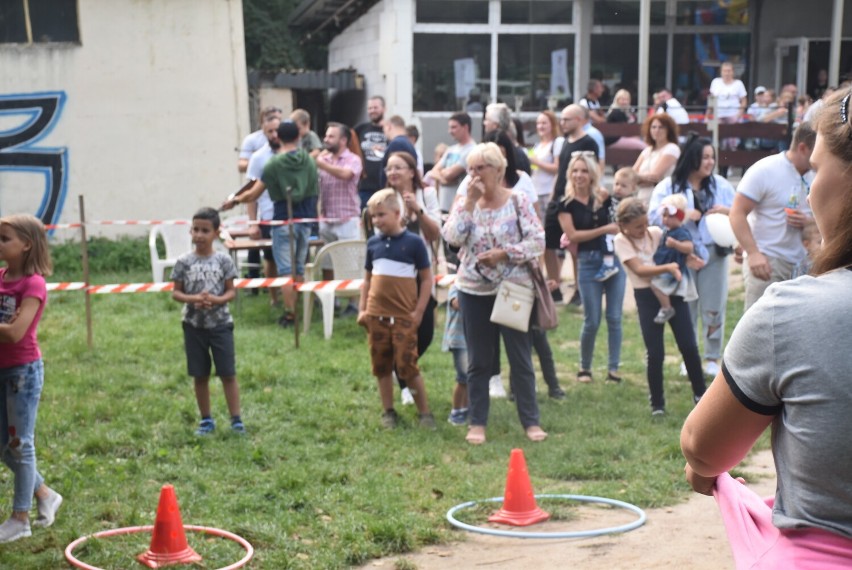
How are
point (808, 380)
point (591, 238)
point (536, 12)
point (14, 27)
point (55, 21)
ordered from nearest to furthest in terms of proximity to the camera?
1. point (808, 380)
2. point (591, 238)
3. point (14, 27)
4. point (55, 21)
5. point (536, 12)

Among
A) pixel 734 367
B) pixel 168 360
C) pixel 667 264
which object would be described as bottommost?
pixel 168 360

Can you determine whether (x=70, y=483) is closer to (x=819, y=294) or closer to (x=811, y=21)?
(x=819, y=294)

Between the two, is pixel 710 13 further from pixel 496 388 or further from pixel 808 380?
pixel 808 380

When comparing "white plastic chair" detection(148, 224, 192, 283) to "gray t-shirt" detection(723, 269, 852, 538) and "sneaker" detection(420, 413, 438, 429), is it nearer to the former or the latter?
"sneaker" detection(420, 413, 438, 429)

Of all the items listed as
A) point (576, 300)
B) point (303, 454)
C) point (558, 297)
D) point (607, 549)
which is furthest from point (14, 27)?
point (607, 549)

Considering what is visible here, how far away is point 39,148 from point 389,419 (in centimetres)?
1103

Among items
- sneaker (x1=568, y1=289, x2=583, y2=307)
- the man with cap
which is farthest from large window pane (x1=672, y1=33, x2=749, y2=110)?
the man with cap

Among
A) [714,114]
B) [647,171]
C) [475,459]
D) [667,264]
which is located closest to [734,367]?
[475,459]

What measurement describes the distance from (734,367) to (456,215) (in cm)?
565

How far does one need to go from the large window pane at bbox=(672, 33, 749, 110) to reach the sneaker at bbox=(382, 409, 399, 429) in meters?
19.3

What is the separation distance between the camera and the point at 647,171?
1066cm

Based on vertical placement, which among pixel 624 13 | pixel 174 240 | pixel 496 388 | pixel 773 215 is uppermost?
pixel 624 13

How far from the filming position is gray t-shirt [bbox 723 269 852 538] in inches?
85.4

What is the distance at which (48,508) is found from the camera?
6.24m
